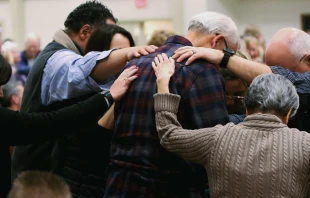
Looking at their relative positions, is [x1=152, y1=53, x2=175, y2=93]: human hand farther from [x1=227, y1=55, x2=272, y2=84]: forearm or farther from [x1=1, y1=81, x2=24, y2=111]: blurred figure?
[x1=1, y1=81, x2=24, y2=111]: blurred figure

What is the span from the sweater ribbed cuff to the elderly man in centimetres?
21

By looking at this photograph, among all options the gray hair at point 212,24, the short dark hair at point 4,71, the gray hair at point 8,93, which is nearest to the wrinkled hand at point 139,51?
the gray hair at point 212,24

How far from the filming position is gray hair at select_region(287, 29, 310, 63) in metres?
3.38

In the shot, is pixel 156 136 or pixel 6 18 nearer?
pixel 156 136

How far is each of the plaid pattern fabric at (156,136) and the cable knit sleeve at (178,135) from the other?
0.09m

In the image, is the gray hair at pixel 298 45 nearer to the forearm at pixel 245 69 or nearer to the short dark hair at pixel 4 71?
the forearm at pixel 245 69

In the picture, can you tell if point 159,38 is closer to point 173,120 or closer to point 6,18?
point 173,120

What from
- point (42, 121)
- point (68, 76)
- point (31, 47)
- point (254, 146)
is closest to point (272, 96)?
point (254, 146)

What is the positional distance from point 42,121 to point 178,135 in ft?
2.28

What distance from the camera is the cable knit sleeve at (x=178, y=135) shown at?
8.96 feet

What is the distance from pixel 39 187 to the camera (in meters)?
2.13

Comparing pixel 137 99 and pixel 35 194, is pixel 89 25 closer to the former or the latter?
pixel 137 99

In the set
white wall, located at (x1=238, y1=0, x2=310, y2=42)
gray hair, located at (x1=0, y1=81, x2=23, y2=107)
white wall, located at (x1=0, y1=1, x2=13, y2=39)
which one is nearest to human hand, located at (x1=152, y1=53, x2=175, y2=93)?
gray hair, located at (x1=0, y1=81, x2=23, y2=107)

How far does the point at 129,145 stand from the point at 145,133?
3.9 inches
